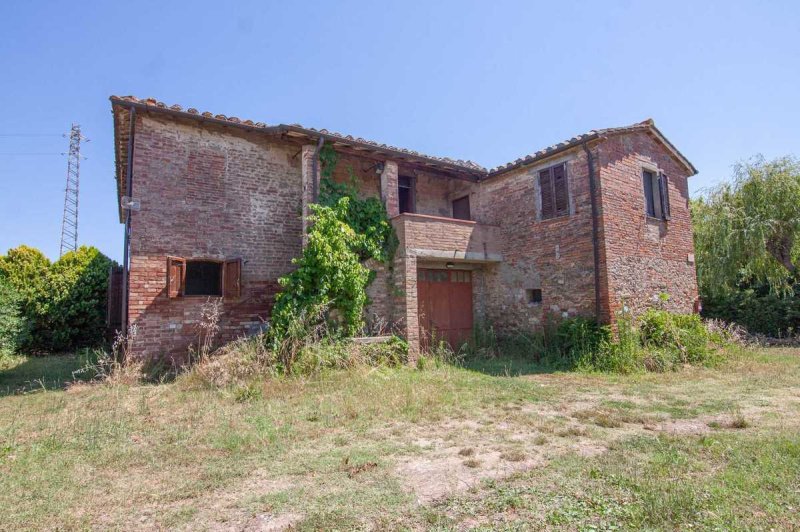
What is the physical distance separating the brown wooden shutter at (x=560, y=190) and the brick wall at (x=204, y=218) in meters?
6.27

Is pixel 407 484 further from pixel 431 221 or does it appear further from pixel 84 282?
pixel 84 282

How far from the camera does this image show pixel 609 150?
10102 mm

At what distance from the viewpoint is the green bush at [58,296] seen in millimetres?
11641

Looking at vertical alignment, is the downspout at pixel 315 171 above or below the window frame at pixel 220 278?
above

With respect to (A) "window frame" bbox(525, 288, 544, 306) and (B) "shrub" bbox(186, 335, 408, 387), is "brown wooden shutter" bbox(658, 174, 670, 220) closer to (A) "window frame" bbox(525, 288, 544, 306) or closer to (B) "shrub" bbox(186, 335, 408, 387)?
(A) "window frame" bbox(525, 288, 544, 306)

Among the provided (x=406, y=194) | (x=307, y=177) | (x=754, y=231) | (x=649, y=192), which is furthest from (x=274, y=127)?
(x=754, y=231)

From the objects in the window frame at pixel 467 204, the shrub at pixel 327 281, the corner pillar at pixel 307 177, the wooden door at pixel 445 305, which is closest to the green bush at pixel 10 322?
the shrub at pixel 327 281

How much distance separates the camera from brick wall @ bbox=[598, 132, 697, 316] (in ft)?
31.7

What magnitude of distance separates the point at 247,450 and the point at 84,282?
11.1 meters

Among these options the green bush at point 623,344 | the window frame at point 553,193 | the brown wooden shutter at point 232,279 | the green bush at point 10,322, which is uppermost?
the window frame at point 553,193

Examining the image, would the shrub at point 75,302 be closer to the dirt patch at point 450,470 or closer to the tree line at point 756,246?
the dirt patch at point 450,470

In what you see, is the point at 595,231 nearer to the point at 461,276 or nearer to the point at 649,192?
the point at 649,192

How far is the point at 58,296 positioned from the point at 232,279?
21.6ft

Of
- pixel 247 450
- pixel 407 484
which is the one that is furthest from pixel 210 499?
pixel 407 484
